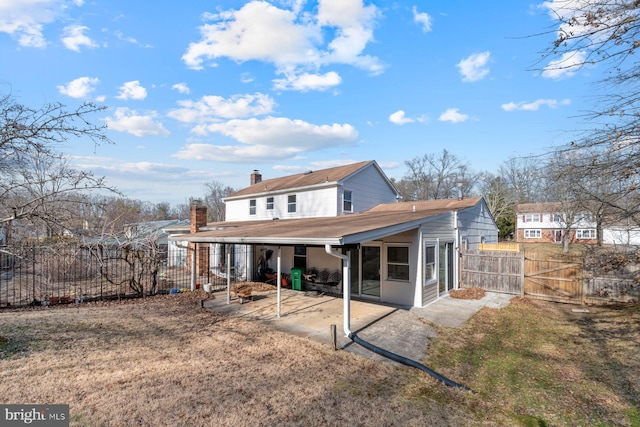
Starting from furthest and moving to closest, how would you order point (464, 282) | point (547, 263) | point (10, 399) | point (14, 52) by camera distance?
point (464, 282)
point (547, 263)
point (14, 52)
point (10, 399)

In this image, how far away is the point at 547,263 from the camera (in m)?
11.3

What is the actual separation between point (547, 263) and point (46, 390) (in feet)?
45.9

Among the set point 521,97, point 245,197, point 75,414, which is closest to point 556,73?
point 521,97

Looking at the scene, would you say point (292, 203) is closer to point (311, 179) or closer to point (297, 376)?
point (311, 179)

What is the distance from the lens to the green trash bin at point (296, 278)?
515 inches

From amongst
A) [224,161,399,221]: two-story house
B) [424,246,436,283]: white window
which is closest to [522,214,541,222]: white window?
[224,161,399,221]: two-story house

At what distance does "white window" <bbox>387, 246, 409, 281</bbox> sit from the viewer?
1023cm

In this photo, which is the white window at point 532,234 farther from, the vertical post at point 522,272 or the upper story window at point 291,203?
the upper story window at point 291,203

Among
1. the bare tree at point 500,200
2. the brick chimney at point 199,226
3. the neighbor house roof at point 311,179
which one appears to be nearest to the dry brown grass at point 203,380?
the brick chimney at point 199,226

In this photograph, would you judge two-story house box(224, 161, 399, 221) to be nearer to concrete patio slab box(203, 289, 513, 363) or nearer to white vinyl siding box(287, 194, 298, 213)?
white vinyl siding box(287, 194, 298, 213)

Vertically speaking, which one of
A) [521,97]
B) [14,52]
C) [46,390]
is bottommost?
[46,390]

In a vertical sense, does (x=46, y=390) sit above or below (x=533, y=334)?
above

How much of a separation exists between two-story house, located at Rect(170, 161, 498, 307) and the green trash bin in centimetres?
22

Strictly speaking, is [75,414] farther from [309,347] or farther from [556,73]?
[556,73]
